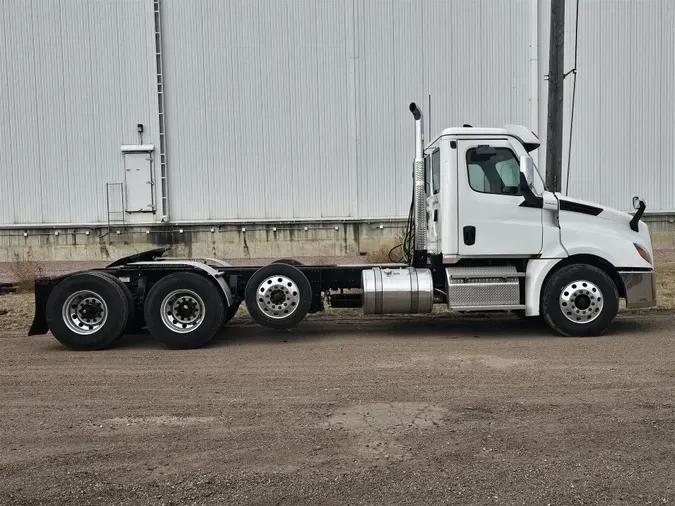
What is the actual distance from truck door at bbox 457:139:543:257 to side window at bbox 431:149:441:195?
353 mm

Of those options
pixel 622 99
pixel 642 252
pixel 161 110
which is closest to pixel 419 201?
pixel 642 252

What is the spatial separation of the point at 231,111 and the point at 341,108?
4005 millimetres

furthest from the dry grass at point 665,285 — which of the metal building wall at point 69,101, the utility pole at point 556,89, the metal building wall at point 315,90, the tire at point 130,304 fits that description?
the metal building wall at point 69,101

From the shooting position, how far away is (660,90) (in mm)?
23219

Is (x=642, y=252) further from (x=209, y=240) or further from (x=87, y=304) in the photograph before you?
(x=209, y=240)

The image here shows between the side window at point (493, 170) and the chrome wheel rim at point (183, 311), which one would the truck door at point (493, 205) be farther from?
the chrome wheel rim at point (183, 311)

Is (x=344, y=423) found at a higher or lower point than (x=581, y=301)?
lower

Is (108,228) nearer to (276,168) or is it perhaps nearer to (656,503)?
(276,168)

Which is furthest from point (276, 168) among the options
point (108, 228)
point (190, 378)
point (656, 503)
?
point (656, 503)

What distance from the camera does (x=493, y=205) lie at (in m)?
8.77

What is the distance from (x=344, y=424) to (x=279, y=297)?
149 inches

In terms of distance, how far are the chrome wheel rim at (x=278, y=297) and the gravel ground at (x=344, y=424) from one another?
0.52m

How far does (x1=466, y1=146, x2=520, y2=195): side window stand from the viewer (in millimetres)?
8766

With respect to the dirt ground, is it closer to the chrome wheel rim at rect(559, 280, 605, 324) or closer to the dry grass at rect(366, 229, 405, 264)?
the chrome wheel rim at rect(559, 280, 605, 324)
